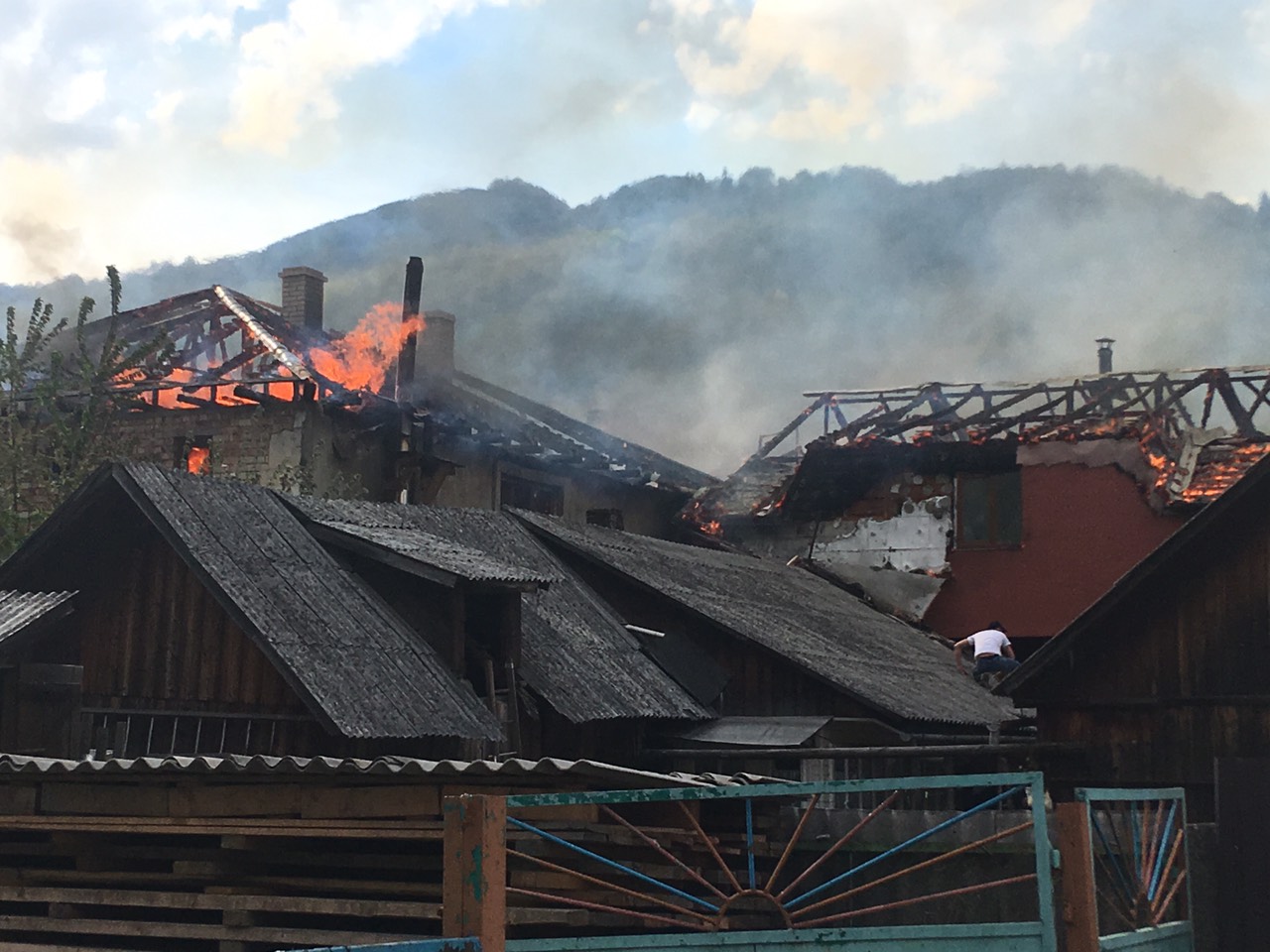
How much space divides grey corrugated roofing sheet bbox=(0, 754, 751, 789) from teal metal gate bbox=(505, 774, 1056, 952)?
22 cm

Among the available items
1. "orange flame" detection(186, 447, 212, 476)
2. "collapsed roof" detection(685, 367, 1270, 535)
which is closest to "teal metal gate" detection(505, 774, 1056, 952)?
"collapsed roof" detection(685, 367, 1270, 535)

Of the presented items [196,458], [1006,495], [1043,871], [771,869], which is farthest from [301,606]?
[1006,495]

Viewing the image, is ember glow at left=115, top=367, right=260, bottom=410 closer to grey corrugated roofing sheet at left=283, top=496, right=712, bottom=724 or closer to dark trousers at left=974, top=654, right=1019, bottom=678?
grey corrugated roofing sheet at left=283, top=496, right=712, bottom=724

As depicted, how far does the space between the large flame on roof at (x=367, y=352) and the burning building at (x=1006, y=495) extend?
7575 mm

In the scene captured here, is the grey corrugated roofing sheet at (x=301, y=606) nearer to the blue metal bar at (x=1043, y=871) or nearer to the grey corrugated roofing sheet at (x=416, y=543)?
the grey corrugated roofing sheet at (x=416, y=543)

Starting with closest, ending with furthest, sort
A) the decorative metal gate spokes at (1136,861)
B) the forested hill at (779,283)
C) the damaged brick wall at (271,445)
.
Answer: the decorative metal gate spokes at (1136,861)
the damaged brick wall at (271,445)
the forested hill at (779,283)

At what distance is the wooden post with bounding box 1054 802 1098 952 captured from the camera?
27.3 ft

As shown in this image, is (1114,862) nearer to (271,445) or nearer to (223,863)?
(223,863)

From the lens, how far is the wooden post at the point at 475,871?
7.53 metres

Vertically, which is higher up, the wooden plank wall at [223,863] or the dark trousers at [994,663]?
the dark trousers at [994,663]

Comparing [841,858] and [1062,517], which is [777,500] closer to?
[1062,517]

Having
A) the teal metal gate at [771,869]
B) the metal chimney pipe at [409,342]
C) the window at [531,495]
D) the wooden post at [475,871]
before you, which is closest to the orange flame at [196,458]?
the metal chimney pipe at [409,342]

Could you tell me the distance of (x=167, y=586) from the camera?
1700 centimetres

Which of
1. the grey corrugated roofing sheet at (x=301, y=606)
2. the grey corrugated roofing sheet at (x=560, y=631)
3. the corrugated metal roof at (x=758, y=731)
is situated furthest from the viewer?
the corrugated metal roof at (x=758, y=731)
